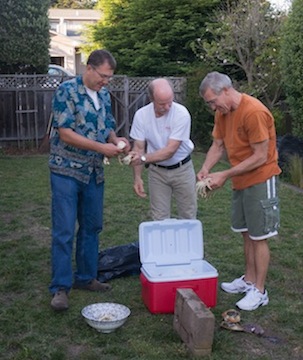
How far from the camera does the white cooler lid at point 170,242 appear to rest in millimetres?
4160

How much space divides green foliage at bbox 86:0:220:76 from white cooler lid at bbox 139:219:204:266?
38.1 ft

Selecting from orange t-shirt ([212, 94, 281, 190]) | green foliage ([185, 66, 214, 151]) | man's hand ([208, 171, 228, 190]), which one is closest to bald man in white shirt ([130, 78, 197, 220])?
orange t-shirt ([212, 94, 281, 190])

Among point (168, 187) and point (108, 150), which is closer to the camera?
point (108, 150)

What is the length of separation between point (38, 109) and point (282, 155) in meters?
5.87

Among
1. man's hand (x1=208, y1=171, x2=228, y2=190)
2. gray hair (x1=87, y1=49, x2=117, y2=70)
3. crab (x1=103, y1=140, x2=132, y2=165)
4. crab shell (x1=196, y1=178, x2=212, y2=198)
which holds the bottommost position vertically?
crab shell (x1=196, y1=178, x2=212, y2=198)

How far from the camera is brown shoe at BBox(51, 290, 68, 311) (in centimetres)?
392

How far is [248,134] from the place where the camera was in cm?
381

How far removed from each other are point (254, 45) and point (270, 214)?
387 inches

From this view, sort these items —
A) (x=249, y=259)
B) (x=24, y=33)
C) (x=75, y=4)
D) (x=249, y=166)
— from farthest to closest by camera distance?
(x=75, y=4) → (x=24, y=33) → (x=249, y=259) → (x=249, y=166)

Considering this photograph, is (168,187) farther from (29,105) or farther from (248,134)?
(29,105)

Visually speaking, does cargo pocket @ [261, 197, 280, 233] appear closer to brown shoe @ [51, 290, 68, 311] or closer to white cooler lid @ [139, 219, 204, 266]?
white cooler lid @ [139, 219, 204, 266]

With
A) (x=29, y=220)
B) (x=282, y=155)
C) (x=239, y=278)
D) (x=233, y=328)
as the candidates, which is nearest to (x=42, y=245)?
(x=29, y=220)

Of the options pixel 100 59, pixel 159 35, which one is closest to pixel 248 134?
pixel 100 59

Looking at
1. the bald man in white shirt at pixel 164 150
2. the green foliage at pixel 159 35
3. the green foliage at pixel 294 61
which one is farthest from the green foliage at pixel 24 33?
the bald man in white shirt at pixel 164 150
